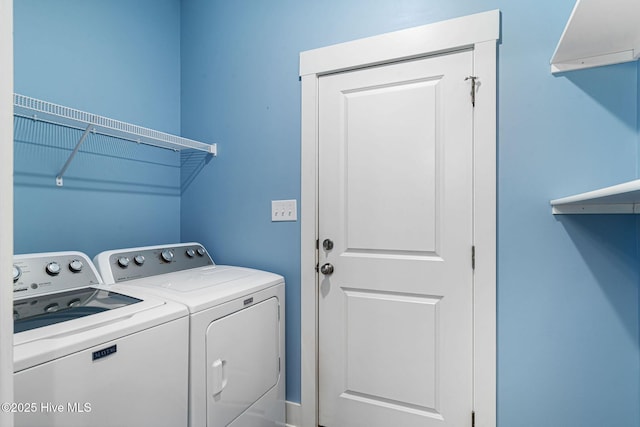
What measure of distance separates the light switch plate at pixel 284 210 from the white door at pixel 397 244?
0.18 metres

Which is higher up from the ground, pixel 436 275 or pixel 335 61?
pixel 335 61

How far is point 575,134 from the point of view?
1348 millimetres

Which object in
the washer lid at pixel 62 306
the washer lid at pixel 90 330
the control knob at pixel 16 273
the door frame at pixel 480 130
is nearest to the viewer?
the washer lid at pixel 90 330

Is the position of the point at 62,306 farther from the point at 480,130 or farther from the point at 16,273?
the point at 480,130

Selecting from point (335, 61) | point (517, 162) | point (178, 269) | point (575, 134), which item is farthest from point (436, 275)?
point (178, 269)

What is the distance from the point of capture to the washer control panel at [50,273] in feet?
4.01

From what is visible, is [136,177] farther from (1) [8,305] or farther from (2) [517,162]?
(2) [517,162]

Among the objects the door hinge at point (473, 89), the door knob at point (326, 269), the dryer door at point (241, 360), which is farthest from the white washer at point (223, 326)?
the door hinge at point (473, 89)

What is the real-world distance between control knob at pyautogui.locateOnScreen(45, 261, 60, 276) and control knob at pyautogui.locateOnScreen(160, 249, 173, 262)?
50 centimetres

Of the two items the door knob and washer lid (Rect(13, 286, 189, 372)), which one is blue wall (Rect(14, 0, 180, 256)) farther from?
the door knob

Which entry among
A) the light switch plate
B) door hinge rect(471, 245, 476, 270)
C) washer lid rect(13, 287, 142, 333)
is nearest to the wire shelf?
the light switch plate

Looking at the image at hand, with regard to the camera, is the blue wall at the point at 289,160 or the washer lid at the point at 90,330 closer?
the washer lid at the point at 90,330

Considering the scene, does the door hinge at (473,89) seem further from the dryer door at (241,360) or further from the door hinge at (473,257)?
the dryer door at (241,360)

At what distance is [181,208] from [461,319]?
1902 mm
